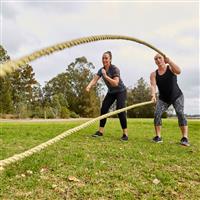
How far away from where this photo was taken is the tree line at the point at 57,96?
44.0 m

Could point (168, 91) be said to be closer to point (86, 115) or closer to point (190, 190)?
point (190, 190)

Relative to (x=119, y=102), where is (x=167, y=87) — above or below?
above

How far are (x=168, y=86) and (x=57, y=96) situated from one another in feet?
159

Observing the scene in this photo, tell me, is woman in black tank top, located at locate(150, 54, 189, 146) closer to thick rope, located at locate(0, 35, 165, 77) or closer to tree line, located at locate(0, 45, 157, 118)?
thick rope, located at locate(0, 35, 165, 77)

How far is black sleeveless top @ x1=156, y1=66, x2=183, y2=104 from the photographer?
8000 mm

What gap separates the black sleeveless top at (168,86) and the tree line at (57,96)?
32.0 metres

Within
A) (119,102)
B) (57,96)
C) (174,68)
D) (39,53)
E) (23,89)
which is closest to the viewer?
(39,53)

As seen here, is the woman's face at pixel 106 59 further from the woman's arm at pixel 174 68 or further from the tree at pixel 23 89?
the tree at pixel 23 89

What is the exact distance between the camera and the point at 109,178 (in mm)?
5191

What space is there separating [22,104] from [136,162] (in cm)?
4198

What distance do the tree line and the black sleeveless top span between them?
3200 cm

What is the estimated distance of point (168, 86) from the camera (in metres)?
8.03

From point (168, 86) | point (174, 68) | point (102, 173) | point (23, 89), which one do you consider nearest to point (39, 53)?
point (102, 173)

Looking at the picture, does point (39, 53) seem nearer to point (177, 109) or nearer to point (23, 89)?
point (177, 109)
